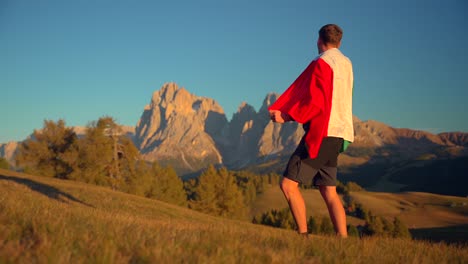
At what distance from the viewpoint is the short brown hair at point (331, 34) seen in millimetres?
7273

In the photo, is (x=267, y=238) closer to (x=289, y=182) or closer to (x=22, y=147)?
(x=289, y=182)

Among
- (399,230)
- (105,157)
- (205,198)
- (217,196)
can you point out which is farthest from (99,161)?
(399,230)

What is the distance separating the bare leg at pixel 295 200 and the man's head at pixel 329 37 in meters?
2.65

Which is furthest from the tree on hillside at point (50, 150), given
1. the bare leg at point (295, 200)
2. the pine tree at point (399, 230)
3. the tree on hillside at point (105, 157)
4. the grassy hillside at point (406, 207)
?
the grassy hillside at point (406, 207)

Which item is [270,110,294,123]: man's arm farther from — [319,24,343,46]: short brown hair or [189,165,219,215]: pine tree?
[189,165,219,215]: pine tree

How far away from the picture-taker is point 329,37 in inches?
289

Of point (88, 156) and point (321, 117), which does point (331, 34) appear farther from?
point (88, 156)

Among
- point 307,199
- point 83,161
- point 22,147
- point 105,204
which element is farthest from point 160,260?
point 307,199

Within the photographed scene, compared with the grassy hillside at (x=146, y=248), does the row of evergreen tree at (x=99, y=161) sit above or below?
above

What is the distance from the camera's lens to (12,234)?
4.70m

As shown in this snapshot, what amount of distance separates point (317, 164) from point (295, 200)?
81 centimetres

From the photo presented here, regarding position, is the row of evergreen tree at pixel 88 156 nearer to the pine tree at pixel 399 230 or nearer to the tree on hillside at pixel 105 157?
the tree on hillside at pixel 105 157

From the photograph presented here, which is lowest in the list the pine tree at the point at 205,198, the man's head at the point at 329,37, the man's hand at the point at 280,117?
the pine tree at the point at 205,198

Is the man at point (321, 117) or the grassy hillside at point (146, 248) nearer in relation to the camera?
the grassy hillside at point (146, 248)
